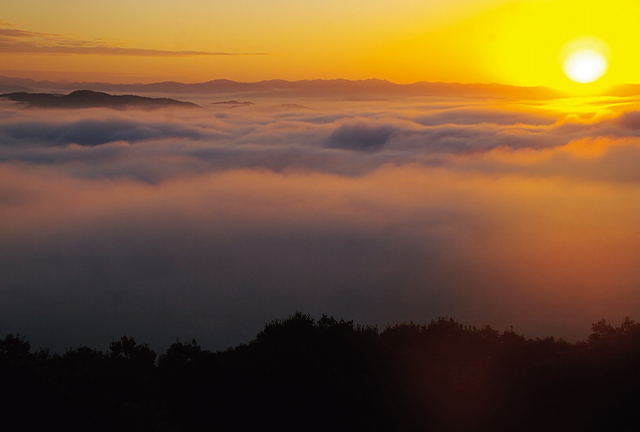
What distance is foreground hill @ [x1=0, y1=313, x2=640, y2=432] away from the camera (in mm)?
14289

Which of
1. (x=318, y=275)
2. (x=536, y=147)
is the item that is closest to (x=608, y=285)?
→ (x=318, y=275)

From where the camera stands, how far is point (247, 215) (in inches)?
3821

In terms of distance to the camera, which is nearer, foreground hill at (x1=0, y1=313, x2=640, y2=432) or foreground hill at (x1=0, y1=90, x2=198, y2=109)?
foreground hill at (x1=0, y1=313, x2=640, y2=432)

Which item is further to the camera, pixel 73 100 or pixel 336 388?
pixel 73 100

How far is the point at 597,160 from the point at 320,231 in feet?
243

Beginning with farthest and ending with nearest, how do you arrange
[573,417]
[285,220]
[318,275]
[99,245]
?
[285,220], [99,245], [318,275], [573,417]

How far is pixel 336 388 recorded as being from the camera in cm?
1590

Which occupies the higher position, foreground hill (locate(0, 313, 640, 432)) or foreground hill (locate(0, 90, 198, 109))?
foreground hill (locate(0, 90, 198, 109))

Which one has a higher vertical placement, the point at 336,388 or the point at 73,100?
the point at 73,100

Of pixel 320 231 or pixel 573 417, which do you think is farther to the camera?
pixel 320 231

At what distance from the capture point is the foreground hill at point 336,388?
14289 millimetres

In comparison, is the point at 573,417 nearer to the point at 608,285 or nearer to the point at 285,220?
the point at 608,285

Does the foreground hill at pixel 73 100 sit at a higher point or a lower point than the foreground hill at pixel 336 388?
higher

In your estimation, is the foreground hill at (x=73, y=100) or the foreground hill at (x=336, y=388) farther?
the foreground hill at (x=73, y=100)
